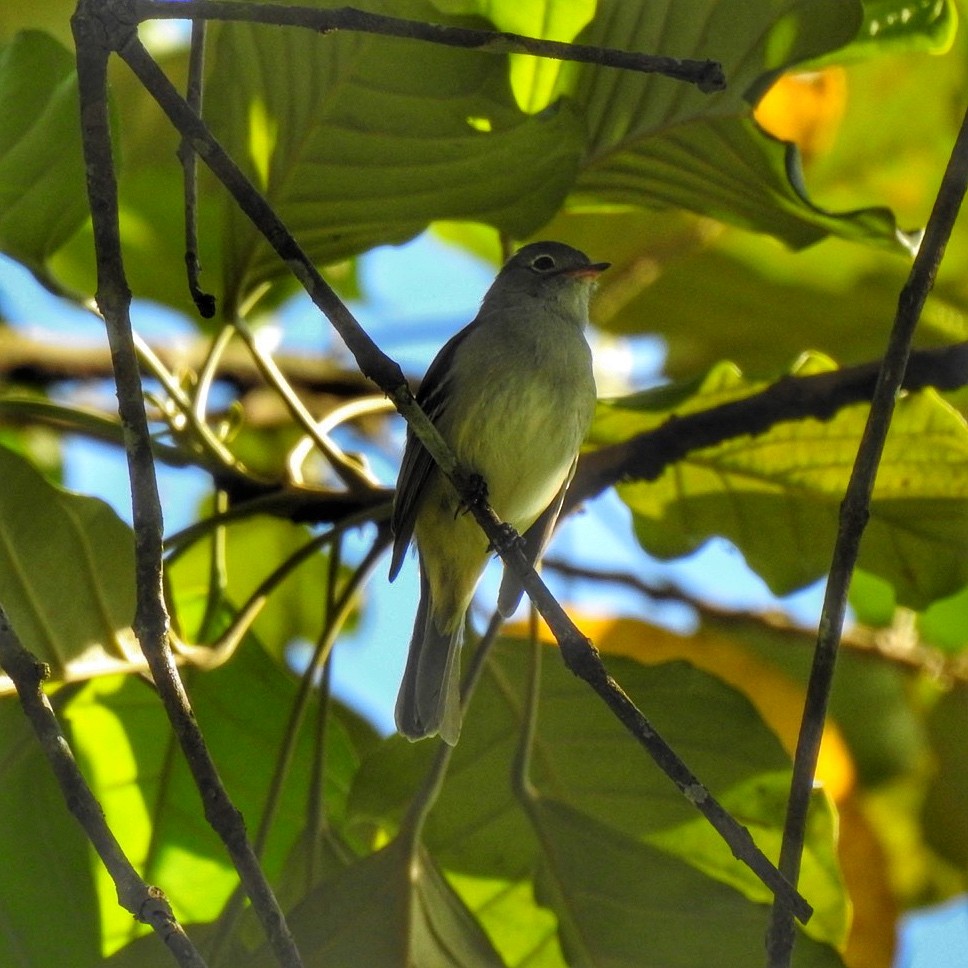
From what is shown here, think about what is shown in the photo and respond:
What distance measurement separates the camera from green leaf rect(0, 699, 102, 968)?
292 cm

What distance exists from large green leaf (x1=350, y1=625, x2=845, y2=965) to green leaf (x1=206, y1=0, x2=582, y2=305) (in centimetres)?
114

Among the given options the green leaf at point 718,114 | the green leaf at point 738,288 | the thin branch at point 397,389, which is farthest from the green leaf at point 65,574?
the green leaf at point 738,288

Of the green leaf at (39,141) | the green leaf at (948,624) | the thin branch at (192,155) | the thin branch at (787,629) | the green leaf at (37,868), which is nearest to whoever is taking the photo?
the thin branch at (192,155)

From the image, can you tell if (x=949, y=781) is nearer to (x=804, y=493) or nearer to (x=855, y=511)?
(x=804, y=493)

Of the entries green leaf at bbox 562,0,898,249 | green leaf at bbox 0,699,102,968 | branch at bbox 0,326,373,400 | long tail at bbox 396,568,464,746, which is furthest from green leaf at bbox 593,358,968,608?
green leaf at bbox 0,699,102,968

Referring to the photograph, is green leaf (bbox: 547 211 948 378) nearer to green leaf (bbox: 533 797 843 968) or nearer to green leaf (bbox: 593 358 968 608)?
green leaf (bbox: 593 358 968 608)

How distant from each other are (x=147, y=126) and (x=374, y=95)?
1970 mm

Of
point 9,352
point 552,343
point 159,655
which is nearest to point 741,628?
point 552,343

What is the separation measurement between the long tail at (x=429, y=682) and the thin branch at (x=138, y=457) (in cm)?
121

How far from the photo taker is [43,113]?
266 cm

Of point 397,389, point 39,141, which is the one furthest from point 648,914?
point 39,141

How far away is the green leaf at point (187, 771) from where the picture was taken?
314 cm

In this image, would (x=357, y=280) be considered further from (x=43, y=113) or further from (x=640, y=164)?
(x=43, y=113)

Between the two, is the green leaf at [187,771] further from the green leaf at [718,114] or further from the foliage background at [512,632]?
the green leaf at [718,114]
